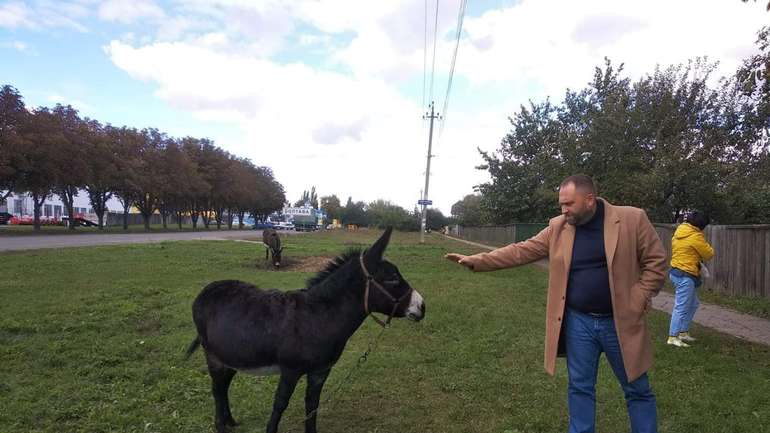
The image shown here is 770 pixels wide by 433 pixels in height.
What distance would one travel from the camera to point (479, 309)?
10.8m

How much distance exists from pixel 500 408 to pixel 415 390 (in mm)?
1000

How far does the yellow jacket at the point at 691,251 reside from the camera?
25.1ft

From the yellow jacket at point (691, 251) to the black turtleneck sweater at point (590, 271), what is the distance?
482 cm

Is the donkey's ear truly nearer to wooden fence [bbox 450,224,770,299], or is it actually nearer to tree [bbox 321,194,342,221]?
wooden fence [bbox 450,224,770,299]

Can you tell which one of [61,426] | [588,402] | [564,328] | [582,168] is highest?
[582,168]

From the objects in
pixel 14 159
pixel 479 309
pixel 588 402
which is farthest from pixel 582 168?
pixel 14 159

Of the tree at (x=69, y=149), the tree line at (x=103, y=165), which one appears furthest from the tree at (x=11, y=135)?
the tree at (x=69, y=149)

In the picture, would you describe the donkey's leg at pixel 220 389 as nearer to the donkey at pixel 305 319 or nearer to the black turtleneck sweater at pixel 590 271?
the donkey at pixel 305 319

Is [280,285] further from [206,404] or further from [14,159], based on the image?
[14,159]

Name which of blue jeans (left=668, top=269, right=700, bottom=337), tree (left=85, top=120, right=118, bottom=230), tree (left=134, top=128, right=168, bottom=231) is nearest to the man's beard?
blue jeans (left=668, top=269, right=700, bottom=337)

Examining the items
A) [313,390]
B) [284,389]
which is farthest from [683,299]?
[284,389]

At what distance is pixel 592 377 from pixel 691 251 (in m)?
4.95

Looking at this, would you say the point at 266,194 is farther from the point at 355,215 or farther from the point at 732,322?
the point at 732,322

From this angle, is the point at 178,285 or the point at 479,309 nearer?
the point at 479,309
